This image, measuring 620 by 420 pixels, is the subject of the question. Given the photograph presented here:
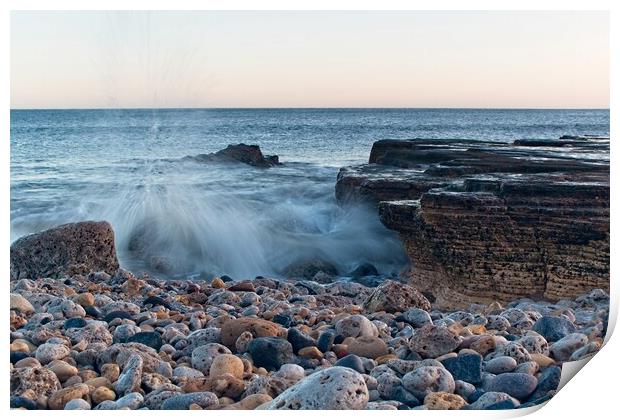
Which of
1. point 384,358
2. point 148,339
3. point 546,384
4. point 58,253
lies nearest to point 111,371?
point 148,339

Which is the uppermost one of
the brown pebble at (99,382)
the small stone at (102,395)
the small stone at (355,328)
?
the small stone at (355,328)

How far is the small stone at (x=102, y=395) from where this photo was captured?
2.38 meters

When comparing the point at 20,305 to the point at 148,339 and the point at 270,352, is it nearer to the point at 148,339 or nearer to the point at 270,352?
the point at 148,339

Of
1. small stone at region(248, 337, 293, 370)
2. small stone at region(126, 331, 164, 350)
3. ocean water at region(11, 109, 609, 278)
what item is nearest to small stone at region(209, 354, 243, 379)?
small stone at region(248, 337, 293, 370)

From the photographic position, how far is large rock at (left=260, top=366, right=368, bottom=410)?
7.07 ft

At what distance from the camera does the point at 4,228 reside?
2949 mm

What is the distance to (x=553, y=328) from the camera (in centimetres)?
288

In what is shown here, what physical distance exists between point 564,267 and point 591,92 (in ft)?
2.63

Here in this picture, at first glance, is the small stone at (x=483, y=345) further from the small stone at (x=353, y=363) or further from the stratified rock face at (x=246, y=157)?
the stratified rock face at (x=246, y=157)

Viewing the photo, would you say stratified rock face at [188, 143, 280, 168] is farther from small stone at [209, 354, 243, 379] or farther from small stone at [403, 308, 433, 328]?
small stone at [209, 354, 243, 379]

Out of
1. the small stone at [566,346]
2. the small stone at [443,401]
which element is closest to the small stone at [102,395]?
the small stone at [443,401]

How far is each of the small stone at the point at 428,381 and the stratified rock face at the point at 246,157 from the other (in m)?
3.01

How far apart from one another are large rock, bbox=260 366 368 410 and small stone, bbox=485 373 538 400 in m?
0.44

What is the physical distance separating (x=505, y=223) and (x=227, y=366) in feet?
6.17
